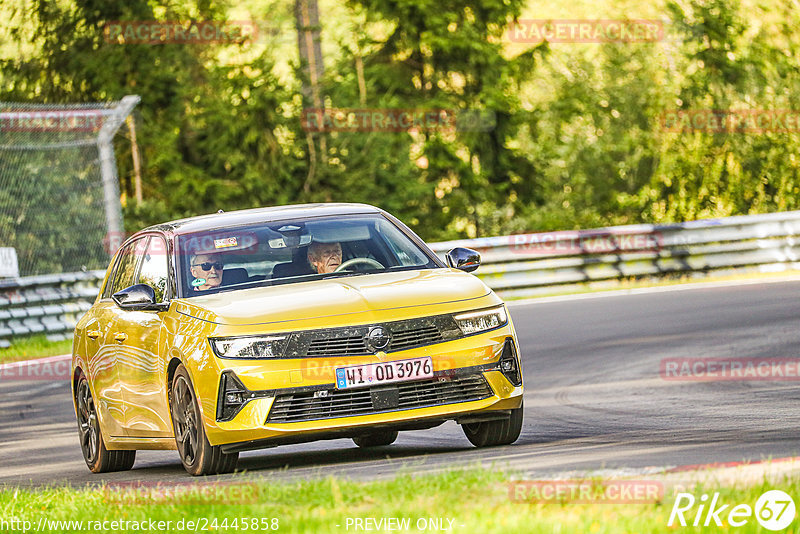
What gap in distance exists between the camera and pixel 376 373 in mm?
8500

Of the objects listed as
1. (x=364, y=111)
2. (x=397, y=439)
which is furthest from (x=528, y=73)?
(x=397, y=439)

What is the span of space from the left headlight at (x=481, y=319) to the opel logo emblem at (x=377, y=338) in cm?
46

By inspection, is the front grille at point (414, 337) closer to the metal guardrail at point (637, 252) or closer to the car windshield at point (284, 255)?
the car windshield at point (284, 255)

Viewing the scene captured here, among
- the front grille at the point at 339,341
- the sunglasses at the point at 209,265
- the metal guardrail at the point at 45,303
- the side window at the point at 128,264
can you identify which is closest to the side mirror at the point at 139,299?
the sunglasses at the point at 209,265

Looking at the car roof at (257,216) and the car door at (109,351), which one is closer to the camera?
the car roof at (257,216)

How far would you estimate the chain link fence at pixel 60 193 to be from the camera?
22625mm

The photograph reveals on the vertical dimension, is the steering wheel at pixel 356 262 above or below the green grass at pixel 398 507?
above

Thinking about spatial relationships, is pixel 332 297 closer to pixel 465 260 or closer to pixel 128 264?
pixel 465 260

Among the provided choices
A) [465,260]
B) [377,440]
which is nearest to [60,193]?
[377,440]

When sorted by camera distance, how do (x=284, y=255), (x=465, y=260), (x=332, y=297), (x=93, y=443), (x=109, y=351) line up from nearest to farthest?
(x=332, y=297), (x=284, y=255), (x=465, y=260), (x=109, y=351), (x=93, y=443)

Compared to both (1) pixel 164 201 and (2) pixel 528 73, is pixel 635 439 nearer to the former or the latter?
(1) pixel 164 201

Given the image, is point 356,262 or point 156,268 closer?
point 356,262

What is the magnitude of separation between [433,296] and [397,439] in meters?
2.62

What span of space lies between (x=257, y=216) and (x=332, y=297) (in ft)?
4.95
